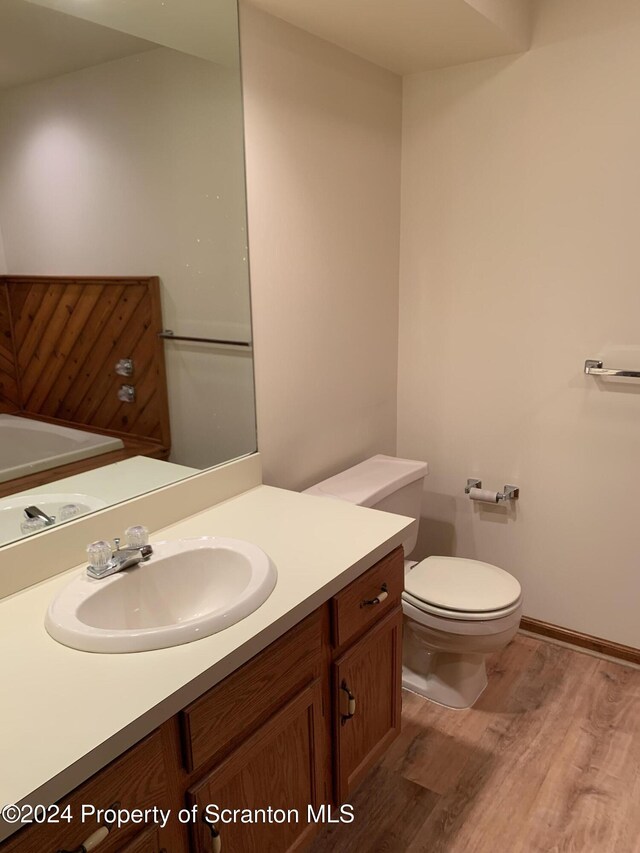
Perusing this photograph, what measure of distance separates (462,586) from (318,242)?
121cm

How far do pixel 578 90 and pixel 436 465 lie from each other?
4.61ft

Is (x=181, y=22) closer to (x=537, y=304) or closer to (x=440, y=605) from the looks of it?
(x=537, y=304)

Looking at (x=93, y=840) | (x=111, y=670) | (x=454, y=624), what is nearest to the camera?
(x=93, y=840)

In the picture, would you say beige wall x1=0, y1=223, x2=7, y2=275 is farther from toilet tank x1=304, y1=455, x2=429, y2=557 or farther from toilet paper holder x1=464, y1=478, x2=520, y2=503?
toilet paper holder x1=464, y1=478, x2=520, y2=503

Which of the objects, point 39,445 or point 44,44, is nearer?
point 44,44

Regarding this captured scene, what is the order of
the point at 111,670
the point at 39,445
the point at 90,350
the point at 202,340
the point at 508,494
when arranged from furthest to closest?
the point at 508,494 → the point at 202,340 → the point at 90,350 → the point at 39,445 → the point at 111,670

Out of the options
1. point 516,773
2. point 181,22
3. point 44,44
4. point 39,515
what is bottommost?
point 516,773

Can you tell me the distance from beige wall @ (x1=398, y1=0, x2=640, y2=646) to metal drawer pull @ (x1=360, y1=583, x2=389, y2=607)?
3.43 feet

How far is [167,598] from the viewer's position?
1.44 m

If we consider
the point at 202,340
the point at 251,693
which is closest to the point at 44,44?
the point at 202,340

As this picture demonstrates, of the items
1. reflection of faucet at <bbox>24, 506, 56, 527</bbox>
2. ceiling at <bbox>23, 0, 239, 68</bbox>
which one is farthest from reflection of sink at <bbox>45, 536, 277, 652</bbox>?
ceiling at <bbox>23, 0, 239, 68</bbox>

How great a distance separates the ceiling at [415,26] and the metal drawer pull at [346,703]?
1739 millimetres

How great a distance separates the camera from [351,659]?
150 centimetres

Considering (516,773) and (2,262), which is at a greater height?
(2,262)
